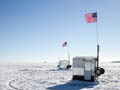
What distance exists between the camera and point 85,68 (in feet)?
77.3

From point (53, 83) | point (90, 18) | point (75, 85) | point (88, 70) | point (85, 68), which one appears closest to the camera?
point (75, 85)

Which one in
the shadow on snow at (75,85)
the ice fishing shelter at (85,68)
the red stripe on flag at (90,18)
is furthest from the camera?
the red stripe on flag at (90,18)

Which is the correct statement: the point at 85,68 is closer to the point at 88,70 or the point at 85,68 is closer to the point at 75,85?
the point at 88,70

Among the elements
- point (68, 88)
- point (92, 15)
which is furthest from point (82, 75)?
point (92, 15)

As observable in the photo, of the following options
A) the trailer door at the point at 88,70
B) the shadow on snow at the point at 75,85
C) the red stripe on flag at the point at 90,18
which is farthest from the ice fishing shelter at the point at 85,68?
the red stripe on flag at the point at 90,18

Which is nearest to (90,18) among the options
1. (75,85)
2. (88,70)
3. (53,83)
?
(88,70)

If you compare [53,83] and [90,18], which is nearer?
[53,83]

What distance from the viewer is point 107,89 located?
18016 millimetres

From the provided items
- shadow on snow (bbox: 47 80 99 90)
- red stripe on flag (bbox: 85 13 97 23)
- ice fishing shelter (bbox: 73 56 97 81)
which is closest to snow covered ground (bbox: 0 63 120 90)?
shadow on snow (bbox: 47 80 99 90)

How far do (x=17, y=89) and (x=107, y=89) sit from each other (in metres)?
7.91

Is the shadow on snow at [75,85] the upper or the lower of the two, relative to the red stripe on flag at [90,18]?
lower

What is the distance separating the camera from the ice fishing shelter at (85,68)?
23203mm

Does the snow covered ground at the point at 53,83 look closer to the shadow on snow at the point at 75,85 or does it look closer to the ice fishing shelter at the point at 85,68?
the shadow on snow at the point at 75,85

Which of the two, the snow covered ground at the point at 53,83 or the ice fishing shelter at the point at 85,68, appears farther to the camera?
the ice fishing shelter at the point at 85,68
